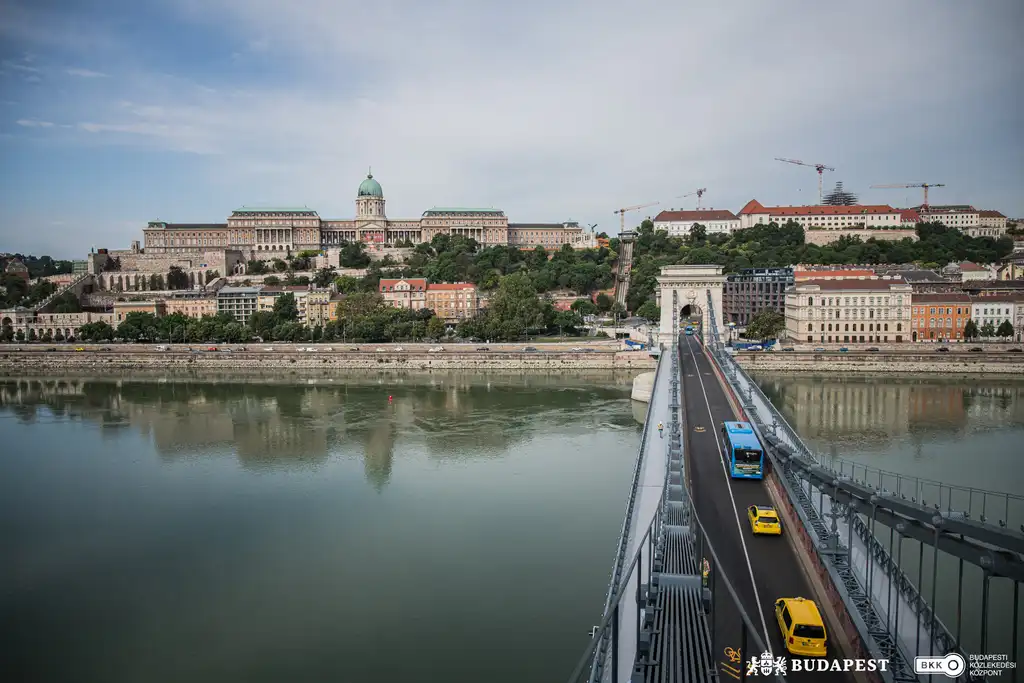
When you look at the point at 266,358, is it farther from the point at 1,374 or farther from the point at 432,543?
the point at 432,543

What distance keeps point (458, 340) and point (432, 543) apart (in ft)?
54.9

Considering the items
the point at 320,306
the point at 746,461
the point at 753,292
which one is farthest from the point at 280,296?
the point at 746,461

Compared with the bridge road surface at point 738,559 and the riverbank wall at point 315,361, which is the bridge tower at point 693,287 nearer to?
the riverbank wall at point 315,361

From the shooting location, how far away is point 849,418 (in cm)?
1309

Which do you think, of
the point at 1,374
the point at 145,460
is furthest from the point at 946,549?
the point at 1,374

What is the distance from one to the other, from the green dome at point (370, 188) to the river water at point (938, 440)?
1152 inches

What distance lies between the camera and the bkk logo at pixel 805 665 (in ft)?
11.4

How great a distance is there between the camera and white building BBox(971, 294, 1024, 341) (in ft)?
65.0

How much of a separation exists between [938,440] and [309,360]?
16.5m

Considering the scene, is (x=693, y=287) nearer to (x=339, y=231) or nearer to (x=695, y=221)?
(x=695, y=221)

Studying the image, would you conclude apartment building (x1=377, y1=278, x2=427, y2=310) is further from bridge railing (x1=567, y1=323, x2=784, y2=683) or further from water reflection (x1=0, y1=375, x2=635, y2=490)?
bridge railing (x1=567, y1=323, x2=784, y2=683)

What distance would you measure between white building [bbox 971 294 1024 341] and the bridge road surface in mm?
15078

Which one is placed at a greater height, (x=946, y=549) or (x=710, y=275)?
(x=710, y=275)

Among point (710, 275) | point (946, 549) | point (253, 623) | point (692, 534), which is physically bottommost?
point (253, 623)
